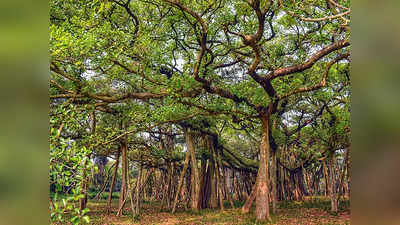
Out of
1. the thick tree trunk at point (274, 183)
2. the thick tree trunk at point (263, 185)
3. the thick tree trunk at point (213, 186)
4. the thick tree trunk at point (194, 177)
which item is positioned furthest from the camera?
the thick tree trunk at point (213, 186)

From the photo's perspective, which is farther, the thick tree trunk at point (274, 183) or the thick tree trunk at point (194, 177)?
the thick tree trunk at point (194, 177)

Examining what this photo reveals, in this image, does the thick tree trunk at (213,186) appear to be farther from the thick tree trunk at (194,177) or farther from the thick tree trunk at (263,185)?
the thick tree trunk at (263,185)

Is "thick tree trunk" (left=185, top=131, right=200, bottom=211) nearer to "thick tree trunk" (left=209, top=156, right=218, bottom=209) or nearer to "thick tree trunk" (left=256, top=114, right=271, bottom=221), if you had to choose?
"thick tree trunk" (left=209, top=156, right=218, bottom=209)

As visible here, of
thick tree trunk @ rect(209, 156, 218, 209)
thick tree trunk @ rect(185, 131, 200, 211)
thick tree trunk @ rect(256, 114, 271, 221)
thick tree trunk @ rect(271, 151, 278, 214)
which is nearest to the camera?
thick tree trunk @ rect(256, 114, 271, 221)

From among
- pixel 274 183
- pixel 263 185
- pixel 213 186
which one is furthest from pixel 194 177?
pixel 263 185

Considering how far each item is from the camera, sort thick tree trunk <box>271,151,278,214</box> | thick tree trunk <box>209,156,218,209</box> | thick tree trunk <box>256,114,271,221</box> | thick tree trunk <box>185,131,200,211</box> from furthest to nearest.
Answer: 1. thick tree trunk <box>209,156,218,209</box>
2. thick tree trunk <box>185,131,200,211</box>
3. thick tree trunk <box>271,151,278,214</box>
4. thick tree trunk <box>256,114,271,221</box>

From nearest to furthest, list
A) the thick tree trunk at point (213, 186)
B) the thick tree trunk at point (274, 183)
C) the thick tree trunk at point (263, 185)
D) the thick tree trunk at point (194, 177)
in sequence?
the thick tree trunk at point (263, 185) < the thick tree trunk at point (274, 183) < the thick tree trunk at point (194, 177) < the thick tree trunk at point (213, 186)

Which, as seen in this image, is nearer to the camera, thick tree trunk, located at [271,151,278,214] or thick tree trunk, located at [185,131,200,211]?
thick tree trunk, located at [271,151,278,214]

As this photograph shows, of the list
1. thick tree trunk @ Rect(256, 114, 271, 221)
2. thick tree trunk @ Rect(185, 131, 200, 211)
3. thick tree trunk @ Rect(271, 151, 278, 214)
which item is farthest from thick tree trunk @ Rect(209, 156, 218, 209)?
thick tree trunk @ Rect(256, 114, 271, 221)

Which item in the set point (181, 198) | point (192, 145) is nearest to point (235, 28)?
point (192, 145)

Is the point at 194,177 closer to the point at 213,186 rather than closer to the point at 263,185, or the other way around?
the point at 213,186

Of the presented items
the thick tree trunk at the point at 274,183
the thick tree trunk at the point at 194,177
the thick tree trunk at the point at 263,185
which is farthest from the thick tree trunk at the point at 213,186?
the thick tree trunk at the point at 263,185
